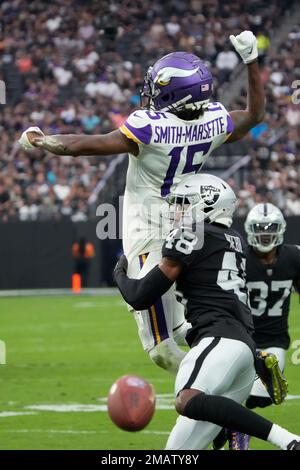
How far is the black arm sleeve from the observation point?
552 cm

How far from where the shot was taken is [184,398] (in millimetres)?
5312

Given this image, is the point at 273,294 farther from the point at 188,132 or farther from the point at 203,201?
the point at 203,201

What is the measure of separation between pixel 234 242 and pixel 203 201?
0.27 meters

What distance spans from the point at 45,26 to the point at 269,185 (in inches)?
274

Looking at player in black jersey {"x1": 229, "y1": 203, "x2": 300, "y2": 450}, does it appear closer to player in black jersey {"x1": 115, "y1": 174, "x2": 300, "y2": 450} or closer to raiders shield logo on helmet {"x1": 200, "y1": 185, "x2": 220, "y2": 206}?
player in black jersey {"x1": 115, "y1": 174, "x2": 300, "y2": 450}

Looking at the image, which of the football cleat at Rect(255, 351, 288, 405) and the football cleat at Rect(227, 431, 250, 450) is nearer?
the football cleat at Rect(255, 351, 288, 405)

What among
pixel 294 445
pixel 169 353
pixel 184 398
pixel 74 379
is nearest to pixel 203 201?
pixel 184 398

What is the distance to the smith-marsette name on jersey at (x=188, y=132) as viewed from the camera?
624 centimetres

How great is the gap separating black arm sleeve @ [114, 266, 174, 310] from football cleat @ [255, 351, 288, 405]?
0.64 m

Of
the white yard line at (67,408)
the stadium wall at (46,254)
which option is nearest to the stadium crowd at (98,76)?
the stadium wall at (46,254)

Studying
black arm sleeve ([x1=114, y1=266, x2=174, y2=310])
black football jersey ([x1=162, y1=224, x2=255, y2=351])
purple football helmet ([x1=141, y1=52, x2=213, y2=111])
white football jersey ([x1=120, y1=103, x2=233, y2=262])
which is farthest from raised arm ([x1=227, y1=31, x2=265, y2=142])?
black arm sleeve ([x1=114, y1=266, x2=174, y2=310])

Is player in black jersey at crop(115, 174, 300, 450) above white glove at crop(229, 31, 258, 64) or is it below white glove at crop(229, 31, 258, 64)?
below

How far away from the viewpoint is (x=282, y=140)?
77.9ft

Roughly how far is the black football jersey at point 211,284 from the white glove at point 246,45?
4.51ft
